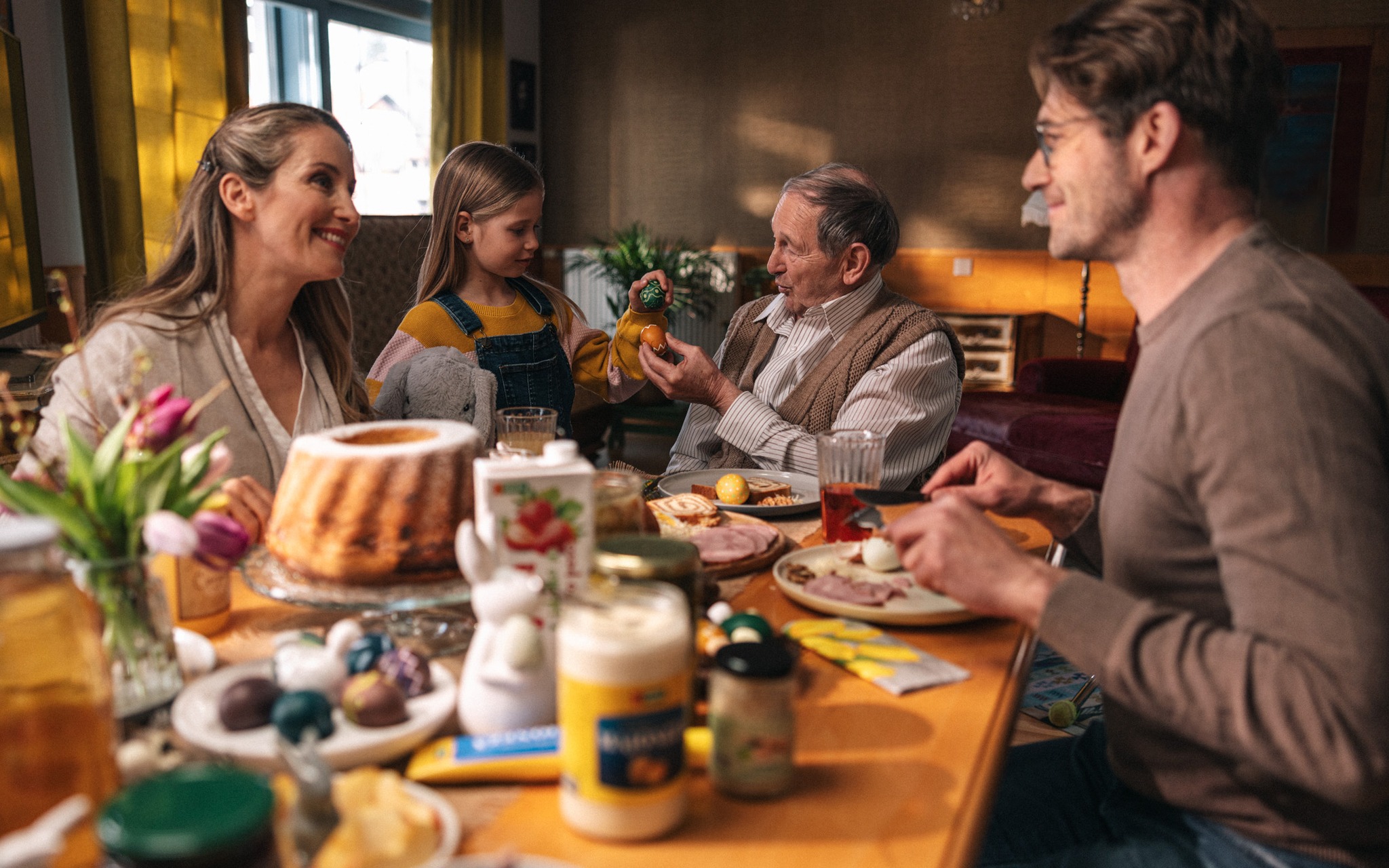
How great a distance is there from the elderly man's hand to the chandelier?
391cm

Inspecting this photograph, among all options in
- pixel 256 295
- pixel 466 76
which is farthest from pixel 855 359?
pixel 466 76

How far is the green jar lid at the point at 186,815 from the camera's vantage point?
54cm

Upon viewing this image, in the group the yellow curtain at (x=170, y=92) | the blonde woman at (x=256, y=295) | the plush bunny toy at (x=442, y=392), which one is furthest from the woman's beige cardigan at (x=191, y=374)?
the yellow curtain at (x=170, y=92)

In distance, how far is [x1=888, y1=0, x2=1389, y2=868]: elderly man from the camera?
83cm

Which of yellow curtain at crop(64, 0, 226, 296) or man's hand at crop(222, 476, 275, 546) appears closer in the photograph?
man's hand at crop(222, 476, 275, 546)

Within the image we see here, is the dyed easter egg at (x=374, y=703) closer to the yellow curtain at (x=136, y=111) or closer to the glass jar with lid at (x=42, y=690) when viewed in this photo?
the glass jar with lid at (x=42, y=690)

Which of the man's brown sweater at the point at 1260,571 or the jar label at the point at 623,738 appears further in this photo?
the man's brown sweater at the point at 1260,571

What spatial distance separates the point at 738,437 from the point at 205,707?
4.77 ft

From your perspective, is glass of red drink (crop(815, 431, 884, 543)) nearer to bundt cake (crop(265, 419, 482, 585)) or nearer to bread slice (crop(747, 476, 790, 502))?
bread slice (crop(747, 476, 790, 502))

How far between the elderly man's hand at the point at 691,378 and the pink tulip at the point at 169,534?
1446 millimetres

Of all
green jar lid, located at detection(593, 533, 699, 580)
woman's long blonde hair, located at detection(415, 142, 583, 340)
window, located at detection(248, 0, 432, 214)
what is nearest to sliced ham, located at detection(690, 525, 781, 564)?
green jar lid, located at detection(593, 533, 699, 580)

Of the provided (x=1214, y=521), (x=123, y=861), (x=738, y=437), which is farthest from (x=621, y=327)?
(x=123, y=861)

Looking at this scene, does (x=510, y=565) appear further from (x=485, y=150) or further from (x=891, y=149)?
(x=891, y=149)

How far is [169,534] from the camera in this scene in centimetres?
85
